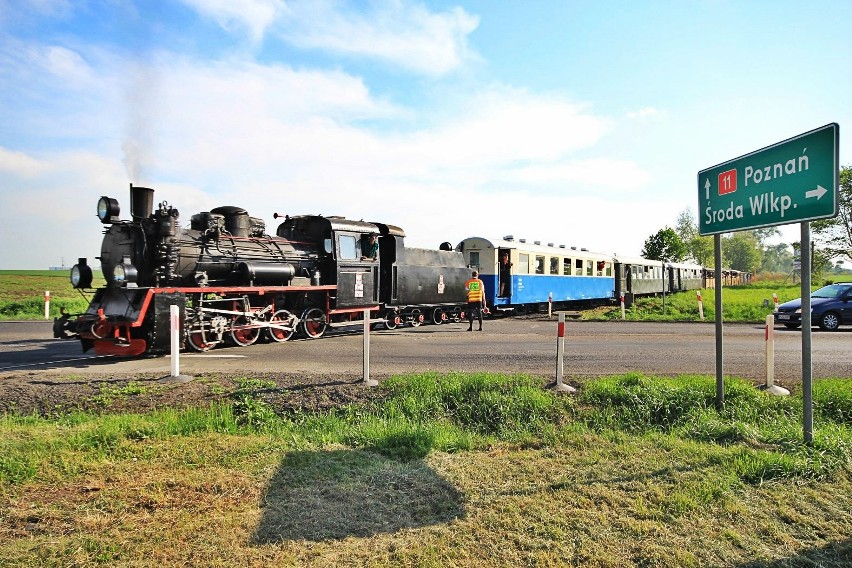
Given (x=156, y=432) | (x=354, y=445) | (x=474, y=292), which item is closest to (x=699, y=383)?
(x=354, y=445)

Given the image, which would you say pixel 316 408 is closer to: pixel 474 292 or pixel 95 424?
pixel 95 424

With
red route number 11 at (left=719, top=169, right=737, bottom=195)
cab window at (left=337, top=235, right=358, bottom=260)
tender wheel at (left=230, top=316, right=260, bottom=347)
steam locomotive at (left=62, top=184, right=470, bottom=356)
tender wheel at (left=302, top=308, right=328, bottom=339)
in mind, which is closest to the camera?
red route number 11 at (left=719, top=169, right=737, bottom=195)

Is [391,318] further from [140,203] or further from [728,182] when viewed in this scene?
[728,182]

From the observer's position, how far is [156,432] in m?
5.34

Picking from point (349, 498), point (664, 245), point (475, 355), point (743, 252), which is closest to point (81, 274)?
point (475, 355)

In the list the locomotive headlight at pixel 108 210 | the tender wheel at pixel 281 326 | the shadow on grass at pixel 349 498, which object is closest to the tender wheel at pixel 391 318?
the tender wheel at pixel 281 326

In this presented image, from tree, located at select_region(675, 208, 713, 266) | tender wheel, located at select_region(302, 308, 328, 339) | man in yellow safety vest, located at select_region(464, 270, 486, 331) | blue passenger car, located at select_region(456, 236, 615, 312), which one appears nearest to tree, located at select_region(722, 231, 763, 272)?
tree, located at select_region(675, 208, 713, 266)

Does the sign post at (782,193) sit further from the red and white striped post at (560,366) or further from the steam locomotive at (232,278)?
the steam locomotive at (232,278)

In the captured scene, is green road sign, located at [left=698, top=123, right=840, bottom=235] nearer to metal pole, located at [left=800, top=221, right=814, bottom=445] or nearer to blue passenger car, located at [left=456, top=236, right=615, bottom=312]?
metal pole, located at [left=800, top=221, right=814, bottom=445]

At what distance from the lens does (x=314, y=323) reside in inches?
539

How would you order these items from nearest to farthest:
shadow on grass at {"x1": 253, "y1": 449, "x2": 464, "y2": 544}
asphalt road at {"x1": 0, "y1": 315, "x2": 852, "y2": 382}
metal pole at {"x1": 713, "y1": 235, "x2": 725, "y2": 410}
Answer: shadow on grass at {"x1": 253, "y1": 449, "x2": 464, "y2": 544}, metal pole at {"x1": 713, "y1": 235, "x2": 725, "y2": 410}, asphalt road at {"x1": 0, "y1": 315, "x2": 852, "y2": 382}

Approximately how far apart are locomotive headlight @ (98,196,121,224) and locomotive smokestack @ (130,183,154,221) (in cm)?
28

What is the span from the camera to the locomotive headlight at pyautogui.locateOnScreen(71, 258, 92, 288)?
10.6 m

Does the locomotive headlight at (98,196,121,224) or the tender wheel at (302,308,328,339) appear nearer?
the locomotive headlight at (98,196,121,224)
